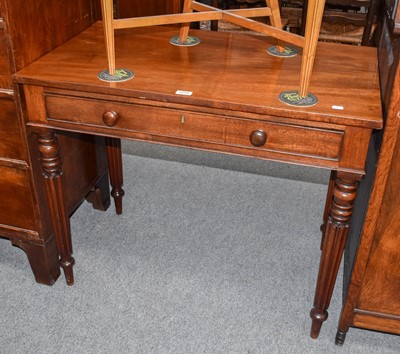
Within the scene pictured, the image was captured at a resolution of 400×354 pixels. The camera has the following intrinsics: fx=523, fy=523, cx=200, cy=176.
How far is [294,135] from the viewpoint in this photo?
5.66 ft

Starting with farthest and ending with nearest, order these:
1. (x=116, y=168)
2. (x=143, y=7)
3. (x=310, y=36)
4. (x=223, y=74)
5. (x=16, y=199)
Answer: (x=143, y=7) → (x=116, y=168) → (x=16, y=199) → (x=223, y=74) → (x=310, y=36)

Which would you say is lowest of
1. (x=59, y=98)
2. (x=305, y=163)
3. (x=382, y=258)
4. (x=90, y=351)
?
(x=90, y=351)

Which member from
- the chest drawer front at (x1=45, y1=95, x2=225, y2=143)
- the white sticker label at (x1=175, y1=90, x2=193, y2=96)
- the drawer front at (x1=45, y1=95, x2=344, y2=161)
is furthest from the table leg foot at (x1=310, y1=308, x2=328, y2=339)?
the white sticker label at (x1=175, y1=90, x2=193, y2=96)

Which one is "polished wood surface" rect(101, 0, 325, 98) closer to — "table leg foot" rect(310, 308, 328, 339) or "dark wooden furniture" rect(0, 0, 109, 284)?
"dark wooden furniture" rect(0, 0, 109, 284)

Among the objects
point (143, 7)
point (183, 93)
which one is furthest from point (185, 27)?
point (143, 7)

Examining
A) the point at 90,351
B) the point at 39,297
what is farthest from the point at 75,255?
the point at 90,351

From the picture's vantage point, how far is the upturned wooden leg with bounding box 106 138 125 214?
8.93 ft

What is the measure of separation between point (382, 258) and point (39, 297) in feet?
4.92

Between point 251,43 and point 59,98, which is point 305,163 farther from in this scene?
point 59,98

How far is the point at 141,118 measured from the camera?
72.6 inches

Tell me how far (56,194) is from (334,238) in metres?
1.12

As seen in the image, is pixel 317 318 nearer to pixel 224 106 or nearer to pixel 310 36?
pixel 224 106

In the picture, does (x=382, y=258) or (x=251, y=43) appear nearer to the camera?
(x=382, y=258)

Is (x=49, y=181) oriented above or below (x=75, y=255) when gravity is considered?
above
